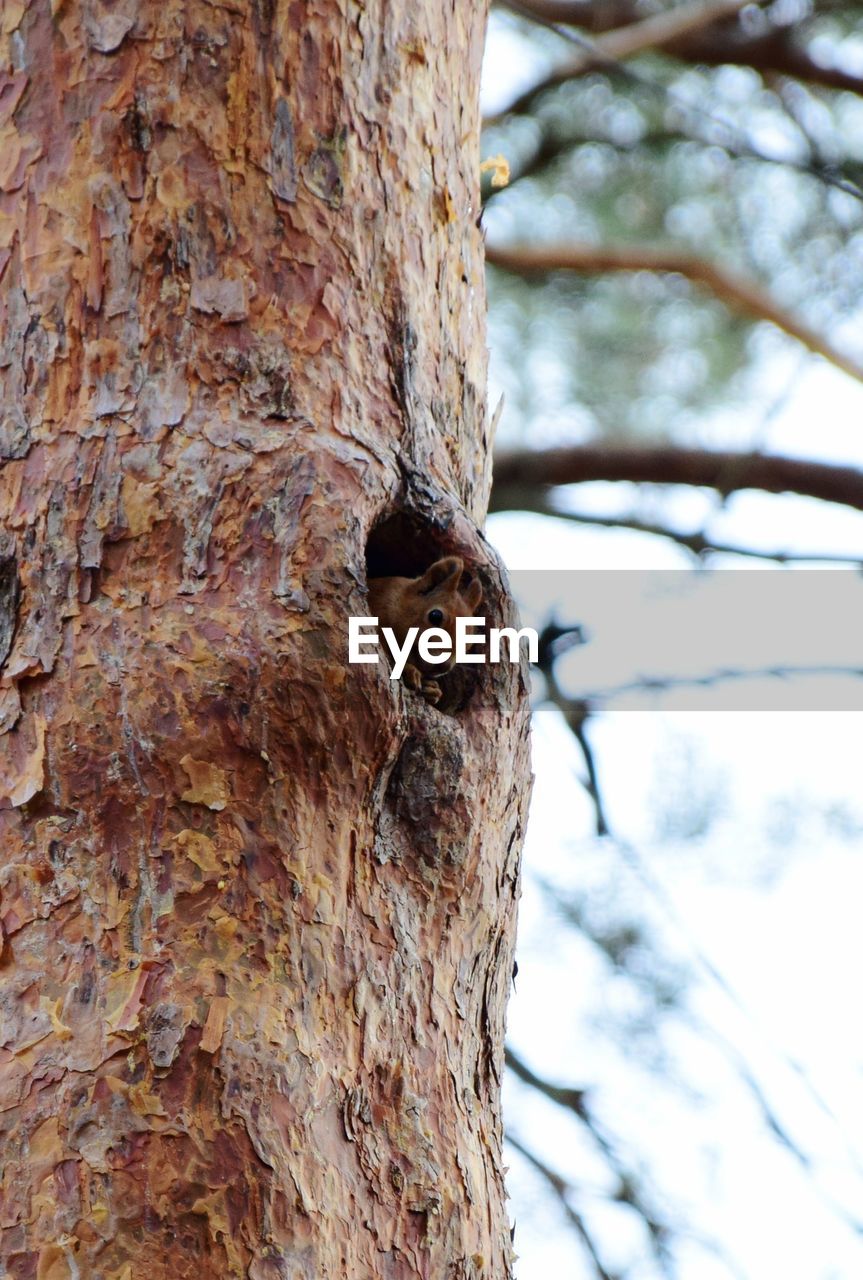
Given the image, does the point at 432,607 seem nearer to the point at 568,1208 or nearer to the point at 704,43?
the point at 568,1208

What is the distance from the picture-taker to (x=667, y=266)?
2.84 metres

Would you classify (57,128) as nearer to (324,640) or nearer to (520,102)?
(324,640)

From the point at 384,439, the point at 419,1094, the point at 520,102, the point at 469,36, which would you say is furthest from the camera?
the point at 520,102

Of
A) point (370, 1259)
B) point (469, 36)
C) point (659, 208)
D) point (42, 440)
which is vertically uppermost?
point (659, 208)

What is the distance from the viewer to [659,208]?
11.2ft

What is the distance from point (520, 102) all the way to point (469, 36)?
1.93 m

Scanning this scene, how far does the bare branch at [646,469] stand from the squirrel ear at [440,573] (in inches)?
47.2

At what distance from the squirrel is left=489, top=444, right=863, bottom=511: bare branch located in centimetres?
121


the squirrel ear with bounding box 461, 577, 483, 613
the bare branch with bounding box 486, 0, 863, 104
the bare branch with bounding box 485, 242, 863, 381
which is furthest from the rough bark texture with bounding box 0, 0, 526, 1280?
the bare branch with bounding box 486, 0, 863, 104

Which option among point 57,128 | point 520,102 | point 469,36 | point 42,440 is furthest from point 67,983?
point 520,102

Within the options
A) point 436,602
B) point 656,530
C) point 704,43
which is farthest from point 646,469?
point 436,602

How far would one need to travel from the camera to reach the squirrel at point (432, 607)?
126cm

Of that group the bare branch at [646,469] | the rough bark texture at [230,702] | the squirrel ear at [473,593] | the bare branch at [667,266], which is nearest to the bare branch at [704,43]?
the bare branch at [667,266]

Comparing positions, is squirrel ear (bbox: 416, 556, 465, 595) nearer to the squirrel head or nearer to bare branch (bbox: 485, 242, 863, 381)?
the squirrel head
